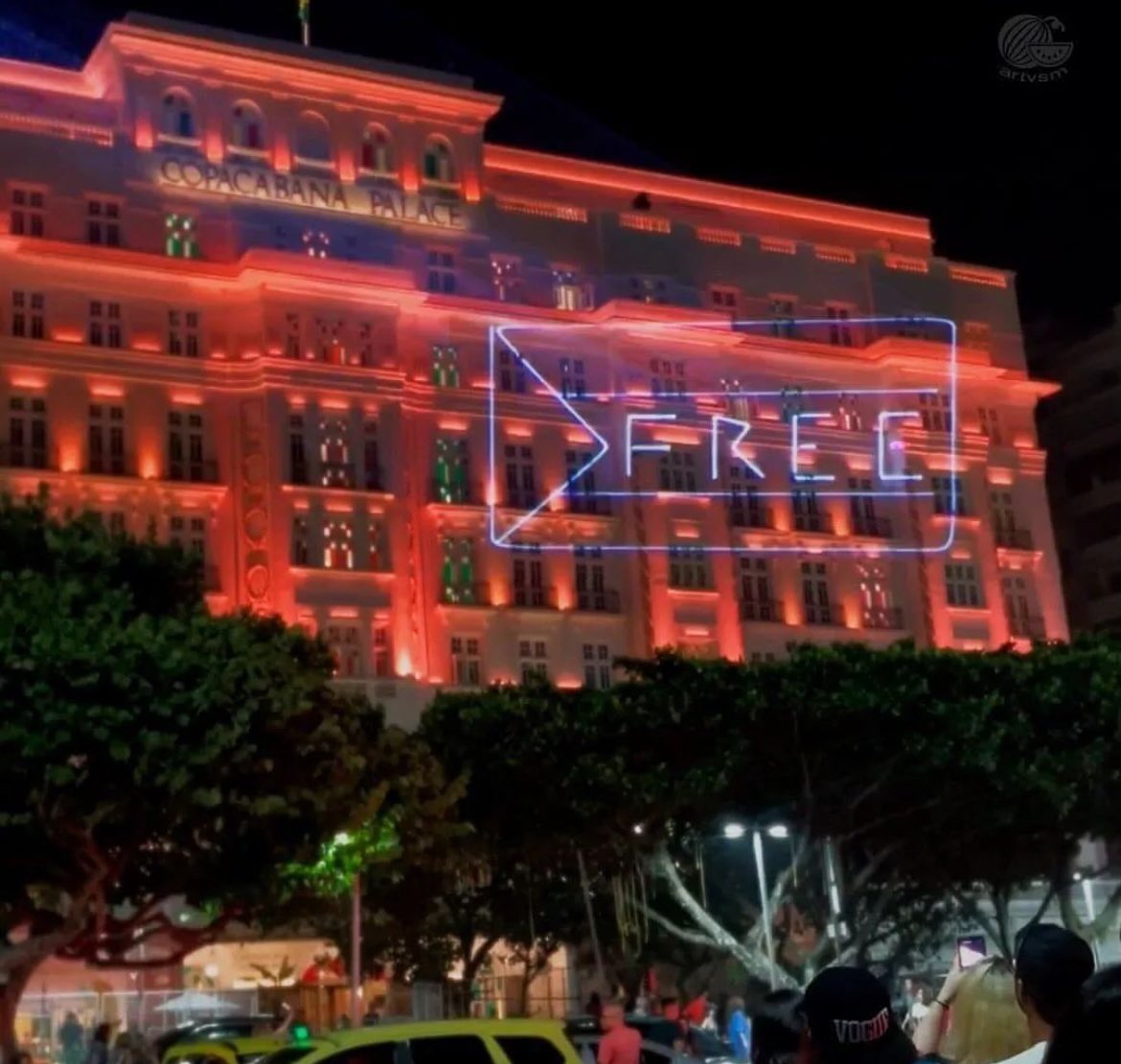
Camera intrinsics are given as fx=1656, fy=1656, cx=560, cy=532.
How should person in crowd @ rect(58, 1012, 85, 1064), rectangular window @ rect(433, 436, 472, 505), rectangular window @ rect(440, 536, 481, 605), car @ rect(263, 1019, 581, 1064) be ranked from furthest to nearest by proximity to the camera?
rectangular window @ rect(433, 436, 472, 505)
rectangular window @ rect(440, 536, 481, 605)
person in crowd @ rect(58, 1012, 85, 1064)
car @ rect(263, 1019, 581, 1064)

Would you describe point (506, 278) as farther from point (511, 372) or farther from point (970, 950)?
point (970, 950)

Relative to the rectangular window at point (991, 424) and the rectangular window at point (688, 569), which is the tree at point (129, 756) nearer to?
the rectangular window at point (688, 569)

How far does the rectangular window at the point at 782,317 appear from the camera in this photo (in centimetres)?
4997

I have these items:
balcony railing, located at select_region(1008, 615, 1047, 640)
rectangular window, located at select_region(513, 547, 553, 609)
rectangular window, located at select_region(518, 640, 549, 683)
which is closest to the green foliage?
rectangular window, located at select_region(518, 640, 549, 683)

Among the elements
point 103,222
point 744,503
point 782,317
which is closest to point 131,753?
point 103,222

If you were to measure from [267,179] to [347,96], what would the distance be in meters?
3.58

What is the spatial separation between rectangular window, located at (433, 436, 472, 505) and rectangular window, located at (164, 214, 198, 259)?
26.3ft

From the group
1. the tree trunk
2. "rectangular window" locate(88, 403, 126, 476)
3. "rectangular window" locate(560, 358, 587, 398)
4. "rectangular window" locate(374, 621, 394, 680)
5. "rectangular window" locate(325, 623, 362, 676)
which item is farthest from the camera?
"rectangular window" locate(560, 358, 587, 398)

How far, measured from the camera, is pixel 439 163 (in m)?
46.0

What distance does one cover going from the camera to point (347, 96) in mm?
44938

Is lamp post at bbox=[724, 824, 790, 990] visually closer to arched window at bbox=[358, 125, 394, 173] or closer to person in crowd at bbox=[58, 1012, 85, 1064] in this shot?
person in crowd at bbox=[58, 1012, 85, 1064]

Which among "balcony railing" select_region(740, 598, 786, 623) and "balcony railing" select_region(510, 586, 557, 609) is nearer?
"balcony railing" select_region(510, 586, 557, 609)

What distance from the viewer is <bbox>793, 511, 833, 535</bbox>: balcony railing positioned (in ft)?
158

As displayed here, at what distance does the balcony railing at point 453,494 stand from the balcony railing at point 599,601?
3902 millimetres
